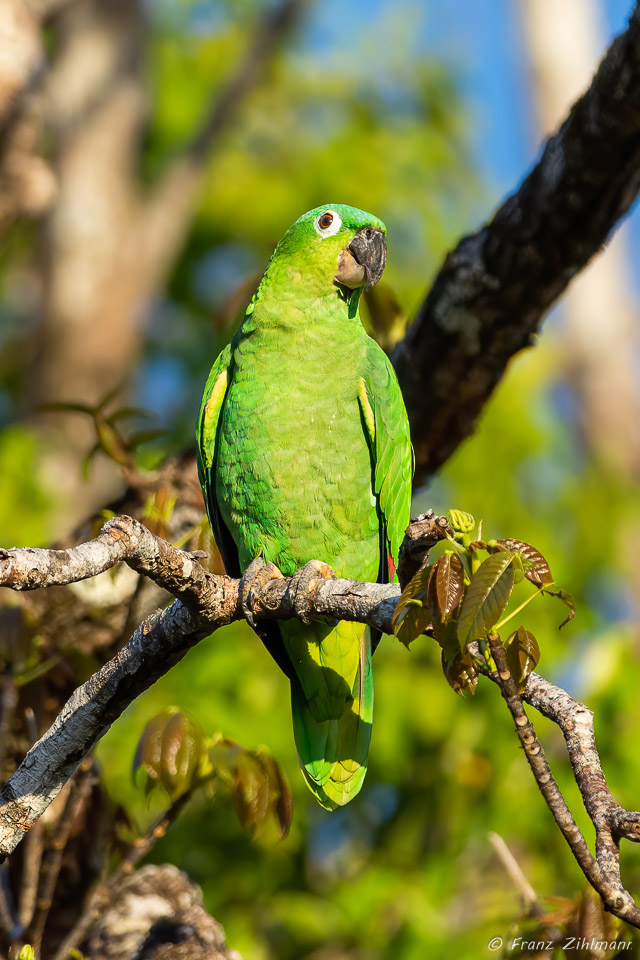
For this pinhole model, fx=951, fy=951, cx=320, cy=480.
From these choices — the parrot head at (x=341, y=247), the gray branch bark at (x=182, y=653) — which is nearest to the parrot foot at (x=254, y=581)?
the gray branch bark at (x=182, y=653)

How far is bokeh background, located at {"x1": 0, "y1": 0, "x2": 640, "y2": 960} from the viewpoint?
4.35 metres

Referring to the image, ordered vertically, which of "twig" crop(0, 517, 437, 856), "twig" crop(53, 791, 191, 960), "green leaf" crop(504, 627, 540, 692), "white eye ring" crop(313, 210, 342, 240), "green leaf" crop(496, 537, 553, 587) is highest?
"white eye ring" crop(313, 210, 342, 240)

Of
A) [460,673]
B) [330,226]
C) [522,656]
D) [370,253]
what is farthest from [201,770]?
[330,226]

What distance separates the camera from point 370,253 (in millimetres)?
3529

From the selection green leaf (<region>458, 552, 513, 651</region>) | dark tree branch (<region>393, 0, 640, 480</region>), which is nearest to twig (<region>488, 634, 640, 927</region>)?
green leaf (<region>458, 552, 513, 651</region>)

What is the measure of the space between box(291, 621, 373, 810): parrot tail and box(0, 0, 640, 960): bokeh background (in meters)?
0.48

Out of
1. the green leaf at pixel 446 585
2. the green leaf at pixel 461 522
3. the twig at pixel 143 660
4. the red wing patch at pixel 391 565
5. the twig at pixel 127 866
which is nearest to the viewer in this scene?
the green leaf at pixel 446 585

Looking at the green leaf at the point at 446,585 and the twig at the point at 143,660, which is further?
the twig at the point at 143,660

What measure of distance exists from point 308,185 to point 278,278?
20.9 ft

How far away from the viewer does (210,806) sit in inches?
167

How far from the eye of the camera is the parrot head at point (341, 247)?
3.54 meters

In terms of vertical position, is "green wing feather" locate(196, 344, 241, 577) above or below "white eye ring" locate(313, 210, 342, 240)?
below

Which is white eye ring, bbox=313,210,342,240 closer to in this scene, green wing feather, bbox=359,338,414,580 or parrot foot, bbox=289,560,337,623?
green wing feather, bbox=359,338,414,580

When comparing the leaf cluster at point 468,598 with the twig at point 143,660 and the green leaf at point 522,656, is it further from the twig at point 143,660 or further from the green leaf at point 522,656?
the twig at point 143,660
